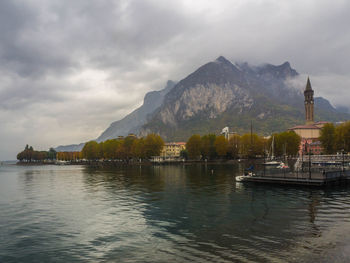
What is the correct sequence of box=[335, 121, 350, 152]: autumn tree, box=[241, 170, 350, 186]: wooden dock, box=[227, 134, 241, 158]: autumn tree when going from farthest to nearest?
box=[227, 134, 241, 158]: autumn tree, box=[335, 121, 350, 152]: autumn tree, box=[241, 170, 350, 186]: wooden dock

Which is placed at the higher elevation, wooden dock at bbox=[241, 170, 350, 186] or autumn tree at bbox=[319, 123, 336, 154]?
autumn tree at bbox=[319, 123, 336, 154]

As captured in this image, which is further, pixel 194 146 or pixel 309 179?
pixel 194 146

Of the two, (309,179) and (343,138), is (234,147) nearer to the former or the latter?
(343,138)

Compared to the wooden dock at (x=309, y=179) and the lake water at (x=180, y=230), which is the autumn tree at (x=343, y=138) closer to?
the wooden dock at (x=309, y=179)

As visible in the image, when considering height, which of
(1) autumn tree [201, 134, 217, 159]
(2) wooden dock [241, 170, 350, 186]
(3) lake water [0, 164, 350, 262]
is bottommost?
(3) lake water [0, 164, 350, 262]

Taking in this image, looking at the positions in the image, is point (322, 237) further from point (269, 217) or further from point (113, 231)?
point (113, 231)

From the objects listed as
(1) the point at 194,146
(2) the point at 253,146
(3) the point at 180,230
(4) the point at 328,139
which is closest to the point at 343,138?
(4) the point at 328,139

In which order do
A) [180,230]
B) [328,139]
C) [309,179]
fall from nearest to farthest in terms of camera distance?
[180,230] < [309,179] < [328,139]

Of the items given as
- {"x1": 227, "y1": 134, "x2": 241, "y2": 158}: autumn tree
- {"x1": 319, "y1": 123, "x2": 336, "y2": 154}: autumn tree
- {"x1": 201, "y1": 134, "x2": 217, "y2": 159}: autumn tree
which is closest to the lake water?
{"x1": 319, "y1": 123, "x2": 336, "y2": 154}: autumn tree

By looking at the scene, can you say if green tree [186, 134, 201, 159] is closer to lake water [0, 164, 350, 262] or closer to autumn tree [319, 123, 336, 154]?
autumn tree [319, 123, 336, 154]

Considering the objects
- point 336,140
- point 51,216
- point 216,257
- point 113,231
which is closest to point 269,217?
point 216,257

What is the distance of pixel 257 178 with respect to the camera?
62469mm

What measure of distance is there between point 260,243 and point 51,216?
25.2m

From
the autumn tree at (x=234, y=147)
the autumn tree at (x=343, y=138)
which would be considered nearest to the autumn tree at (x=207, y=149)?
the autumn tree at (x=234, y=147)
